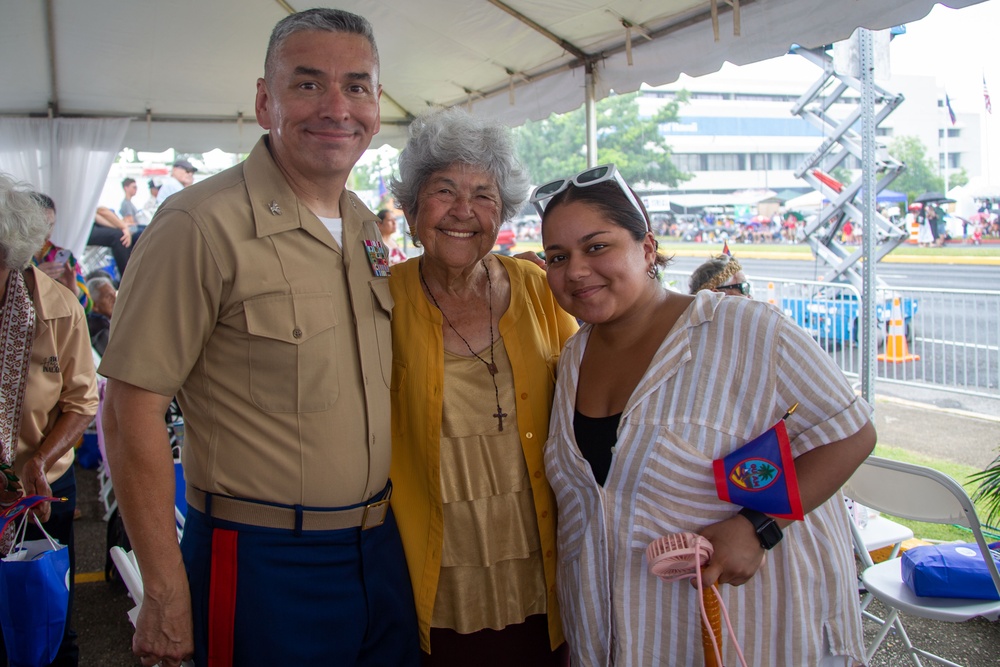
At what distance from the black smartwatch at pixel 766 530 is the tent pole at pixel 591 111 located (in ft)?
12.3

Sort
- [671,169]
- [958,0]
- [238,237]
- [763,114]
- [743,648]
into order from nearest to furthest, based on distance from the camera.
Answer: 1. [743,648]
2. [238,237]
3. [958,0]
4. [671,169]
5. [763,114]

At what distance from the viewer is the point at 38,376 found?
267cm

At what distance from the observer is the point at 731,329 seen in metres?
1.62

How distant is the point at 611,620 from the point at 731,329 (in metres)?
0.76

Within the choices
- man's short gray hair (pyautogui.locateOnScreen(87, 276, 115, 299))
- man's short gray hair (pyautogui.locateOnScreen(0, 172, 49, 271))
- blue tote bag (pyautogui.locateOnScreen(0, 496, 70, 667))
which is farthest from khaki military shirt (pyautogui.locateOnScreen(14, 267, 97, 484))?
man's short gray hair (pyautogui.locateOnScreen(87, 276, 115, 299))

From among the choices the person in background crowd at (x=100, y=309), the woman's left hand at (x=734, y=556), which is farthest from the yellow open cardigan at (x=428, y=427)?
the person in background crowd at (x=100, y=309)

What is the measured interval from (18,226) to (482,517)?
1956 millimetres

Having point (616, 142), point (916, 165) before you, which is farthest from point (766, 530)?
point (916, 165)

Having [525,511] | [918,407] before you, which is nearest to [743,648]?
[525,511]

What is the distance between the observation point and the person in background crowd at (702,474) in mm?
1556

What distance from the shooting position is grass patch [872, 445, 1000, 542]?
4.73m

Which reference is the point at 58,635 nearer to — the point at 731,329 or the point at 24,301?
the point at 24,301

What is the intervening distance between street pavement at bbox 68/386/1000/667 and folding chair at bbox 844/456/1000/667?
31 centimetres

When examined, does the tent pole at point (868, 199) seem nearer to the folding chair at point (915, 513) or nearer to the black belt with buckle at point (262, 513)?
the folding chair at point (915, 513)
